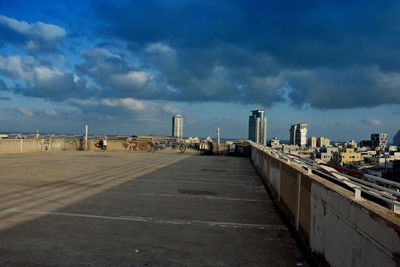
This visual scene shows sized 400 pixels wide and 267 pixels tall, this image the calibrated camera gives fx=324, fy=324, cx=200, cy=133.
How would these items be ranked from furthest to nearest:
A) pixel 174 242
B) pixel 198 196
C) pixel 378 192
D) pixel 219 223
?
pixel 198 196 < pixel 219 223 < pixel 174 242 < pixel 378 192

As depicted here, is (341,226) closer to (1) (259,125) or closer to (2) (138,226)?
(2) (138,226)

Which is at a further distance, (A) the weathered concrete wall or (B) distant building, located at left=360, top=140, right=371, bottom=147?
(B) distant building, located at left=360, top=140, right=371, bottom=147

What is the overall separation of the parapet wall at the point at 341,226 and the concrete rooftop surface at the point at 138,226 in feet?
1.90

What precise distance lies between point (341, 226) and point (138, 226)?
4.13 metres

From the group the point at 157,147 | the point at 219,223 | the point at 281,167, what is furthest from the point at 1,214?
the point at 157,147

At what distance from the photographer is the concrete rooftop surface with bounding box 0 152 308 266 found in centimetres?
490

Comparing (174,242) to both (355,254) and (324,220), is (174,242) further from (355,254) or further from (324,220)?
(355,254)

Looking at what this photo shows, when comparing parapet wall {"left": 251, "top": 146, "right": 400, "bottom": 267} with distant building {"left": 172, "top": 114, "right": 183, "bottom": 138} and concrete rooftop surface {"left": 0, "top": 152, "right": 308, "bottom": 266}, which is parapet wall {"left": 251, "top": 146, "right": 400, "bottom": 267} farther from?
distant building {"left": 172, "top": 114, "right": 183, "bottom": 138}

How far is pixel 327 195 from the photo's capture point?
4176mm

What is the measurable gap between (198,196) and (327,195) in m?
6.17

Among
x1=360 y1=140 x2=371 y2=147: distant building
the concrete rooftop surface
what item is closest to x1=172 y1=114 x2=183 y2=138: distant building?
x1=360 y1=140 x2=371 y2=147: distant building

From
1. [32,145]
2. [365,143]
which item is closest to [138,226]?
[32,145]

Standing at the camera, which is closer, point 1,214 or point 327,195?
point 327,195

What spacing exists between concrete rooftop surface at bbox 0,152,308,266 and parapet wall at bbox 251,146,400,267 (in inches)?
22.8
